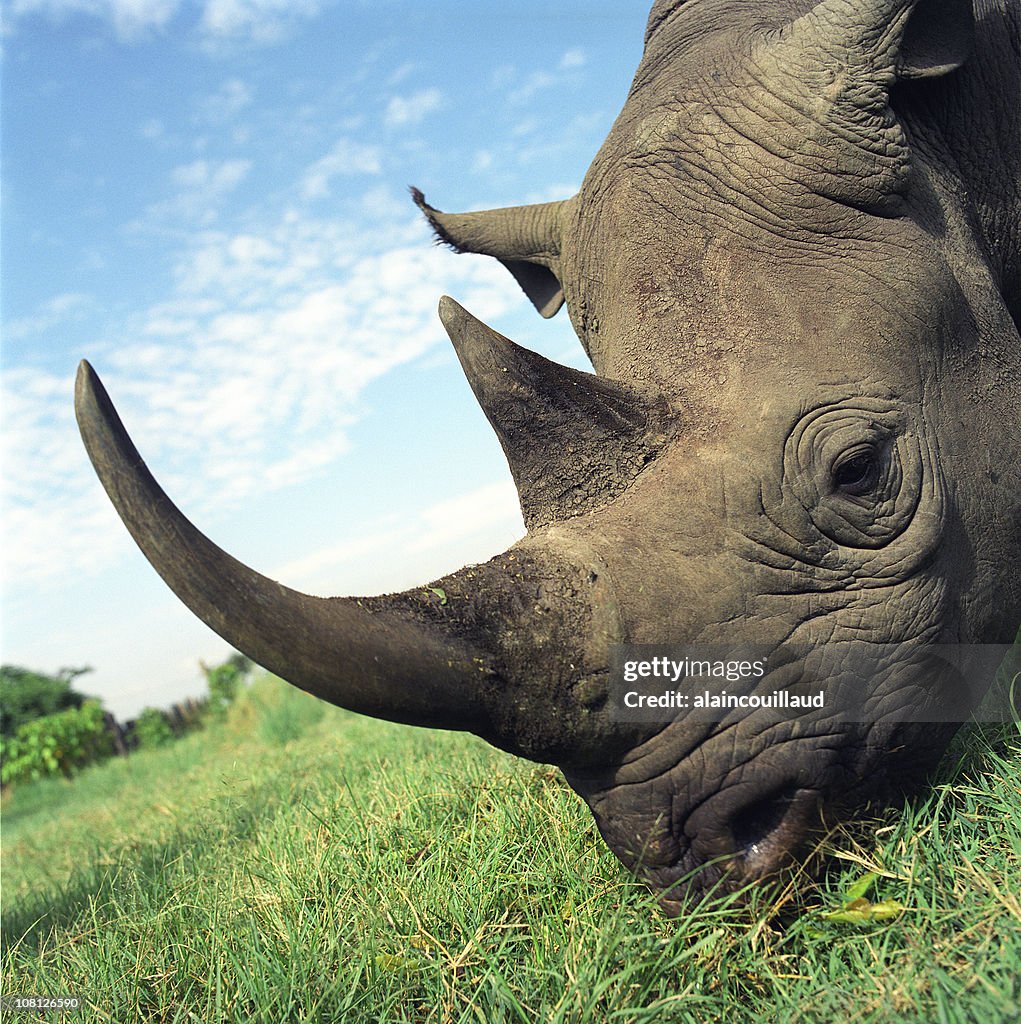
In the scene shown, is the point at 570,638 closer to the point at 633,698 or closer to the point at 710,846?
the point at 633,698

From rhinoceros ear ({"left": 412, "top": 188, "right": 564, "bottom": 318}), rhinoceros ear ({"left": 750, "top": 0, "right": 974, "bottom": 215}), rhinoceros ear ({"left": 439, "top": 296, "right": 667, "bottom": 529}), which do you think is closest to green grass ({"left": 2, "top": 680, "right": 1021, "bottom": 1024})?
rhinoceros ear ({"left": 439, "top": 296, "right": 667, "bottom": 529})

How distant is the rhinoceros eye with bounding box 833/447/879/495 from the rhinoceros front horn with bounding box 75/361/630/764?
736 millimetres

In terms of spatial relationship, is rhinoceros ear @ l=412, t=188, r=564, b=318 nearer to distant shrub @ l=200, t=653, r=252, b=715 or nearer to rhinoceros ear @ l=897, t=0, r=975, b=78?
rhinoceros ear @ l=897, t=0, r=975, b=78

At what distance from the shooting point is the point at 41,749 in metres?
14.7

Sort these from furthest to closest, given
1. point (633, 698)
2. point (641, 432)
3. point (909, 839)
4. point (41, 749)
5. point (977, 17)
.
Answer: point (41, 749) → point (977, 17) → point (641, 432) → point (909, 839) → point (633, 698)

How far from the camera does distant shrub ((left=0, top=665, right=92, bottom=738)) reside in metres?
20.8

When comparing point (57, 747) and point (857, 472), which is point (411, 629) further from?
point (57, 747)

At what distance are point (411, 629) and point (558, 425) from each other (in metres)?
0.79

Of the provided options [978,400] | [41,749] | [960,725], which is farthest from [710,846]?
[41,749]

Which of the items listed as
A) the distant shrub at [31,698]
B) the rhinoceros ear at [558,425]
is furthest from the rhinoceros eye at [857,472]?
the distant shrub at [31,698]

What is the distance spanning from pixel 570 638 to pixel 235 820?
9.38 feet

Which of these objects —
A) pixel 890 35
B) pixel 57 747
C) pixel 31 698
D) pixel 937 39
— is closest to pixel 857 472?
pixel 890 35

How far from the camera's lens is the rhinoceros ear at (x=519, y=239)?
13.6ft

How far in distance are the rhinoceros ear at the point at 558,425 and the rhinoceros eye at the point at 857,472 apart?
0.47 m
